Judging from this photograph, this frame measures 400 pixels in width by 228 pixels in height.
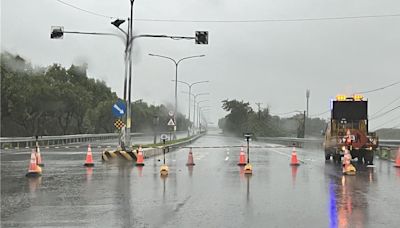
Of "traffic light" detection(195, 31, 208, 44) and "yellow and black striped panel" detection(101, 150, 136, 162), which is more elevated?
"traffic light" detection(195, 31, 208, 44)

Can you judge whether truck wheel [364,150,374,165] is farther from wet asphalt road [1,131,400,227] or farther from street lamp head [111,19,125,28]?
street lamp head [111,19,125,28]

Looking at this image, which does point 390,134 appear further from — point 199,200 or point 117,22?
point 199,200

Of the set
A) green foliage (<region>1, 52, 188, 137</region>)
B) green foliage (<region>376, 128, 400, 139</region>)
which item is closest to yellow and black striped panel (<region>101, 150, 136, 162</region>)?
green foliage (<region>1, 52, 188, 137</region>)

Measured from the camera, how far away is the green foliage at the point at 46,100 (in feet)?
173

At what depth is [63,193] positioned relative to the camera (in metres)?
12.9

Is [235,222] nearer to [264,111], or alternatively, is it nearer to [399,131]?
[399,131]

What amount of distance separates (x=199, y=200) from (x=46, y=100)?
173ft

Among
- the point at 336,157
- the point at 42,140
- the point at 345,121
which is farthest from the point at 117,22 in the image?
the point at 42,140

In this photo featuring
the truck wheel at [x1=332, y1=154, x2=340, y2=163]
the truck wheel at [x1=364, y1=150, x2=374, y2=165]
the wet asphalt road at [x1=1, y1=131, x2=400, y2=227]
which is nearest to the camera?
the wet asphalt road at [x1=1, y1=131, x2=400, y2=227]

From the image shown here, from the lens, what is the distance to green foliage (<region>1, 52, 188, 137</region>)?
173 ft

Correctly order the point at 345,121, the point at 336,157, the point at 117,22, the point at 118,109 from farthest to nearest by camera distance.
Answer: the point at 345,121 < the point at 117,22 < the point at 336,157 < the point at 118,109

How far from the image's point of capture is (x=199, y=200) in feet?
38.5

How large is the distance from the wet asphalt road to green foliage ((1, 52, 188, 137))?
36.6 metres

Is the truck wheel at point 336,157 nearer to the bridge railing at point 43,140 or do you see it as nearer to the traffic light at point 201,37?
the traffic light at point 201,37
